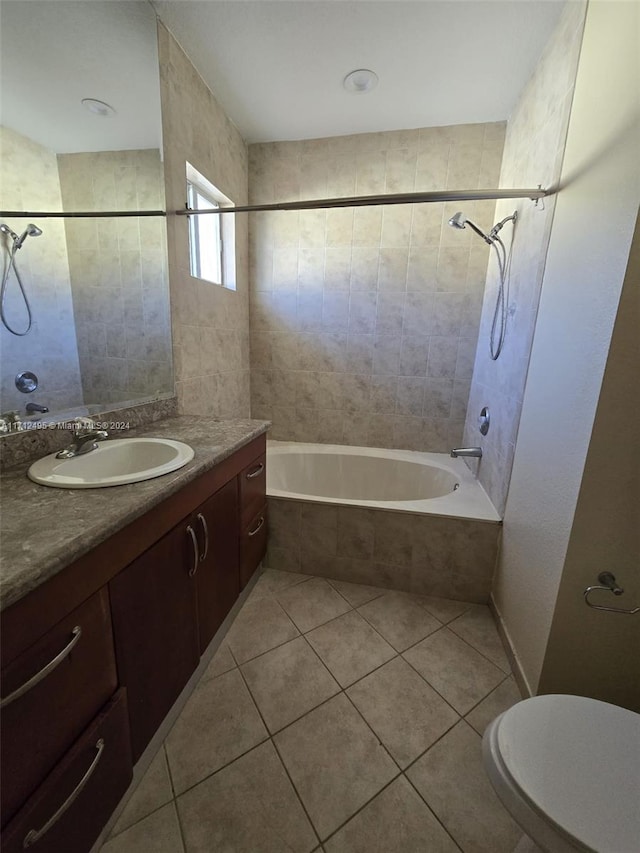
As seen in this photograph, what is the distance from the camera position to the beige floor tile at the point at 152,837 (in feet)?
2.76

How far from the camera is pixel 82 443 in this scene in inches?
43.1

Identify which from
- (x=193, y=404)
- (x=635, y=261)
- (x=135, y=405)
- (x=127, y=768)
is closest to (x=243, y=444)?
(x=135, y=405)

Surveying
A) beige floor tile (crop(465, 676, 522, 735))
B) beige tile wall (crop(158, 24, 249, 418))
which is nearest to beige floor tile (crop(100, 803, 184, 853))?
beige floor tile (crop(465, 676, 522, 735))

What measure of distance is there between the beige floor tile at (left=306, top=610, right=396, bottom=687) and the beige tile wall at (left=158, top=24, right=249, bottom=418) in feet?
4.31

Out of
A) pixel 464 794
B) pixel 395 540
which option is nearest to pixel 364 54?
pixel 395 540

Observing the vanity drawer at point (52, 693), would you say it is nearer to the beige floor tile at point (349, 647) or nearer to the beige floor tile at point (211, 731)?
the beige floor tile at point (211, 731)

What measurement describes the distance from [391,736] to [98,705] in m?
0.91

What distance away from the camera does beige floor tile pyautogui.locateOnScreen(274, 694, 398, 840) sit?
3.08 feet

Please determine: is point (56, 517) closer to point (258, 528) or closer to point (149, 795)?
point (149, 795)

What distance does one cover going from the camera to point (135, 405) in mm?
1461

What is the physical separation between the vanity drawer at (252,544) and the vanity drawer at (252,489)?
0.05 m

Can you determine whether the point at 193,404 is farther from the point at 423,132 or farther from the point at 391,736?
the point at 423,132

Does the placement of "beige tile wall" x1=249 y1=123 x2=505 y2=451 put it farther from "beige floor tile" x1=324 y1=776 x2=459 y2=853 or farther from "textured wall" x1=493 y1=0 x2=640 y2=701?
"beige floor tile" x1=324 y1=776 x2=459 y2=853

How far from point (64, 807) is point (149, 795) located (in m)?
0.39
